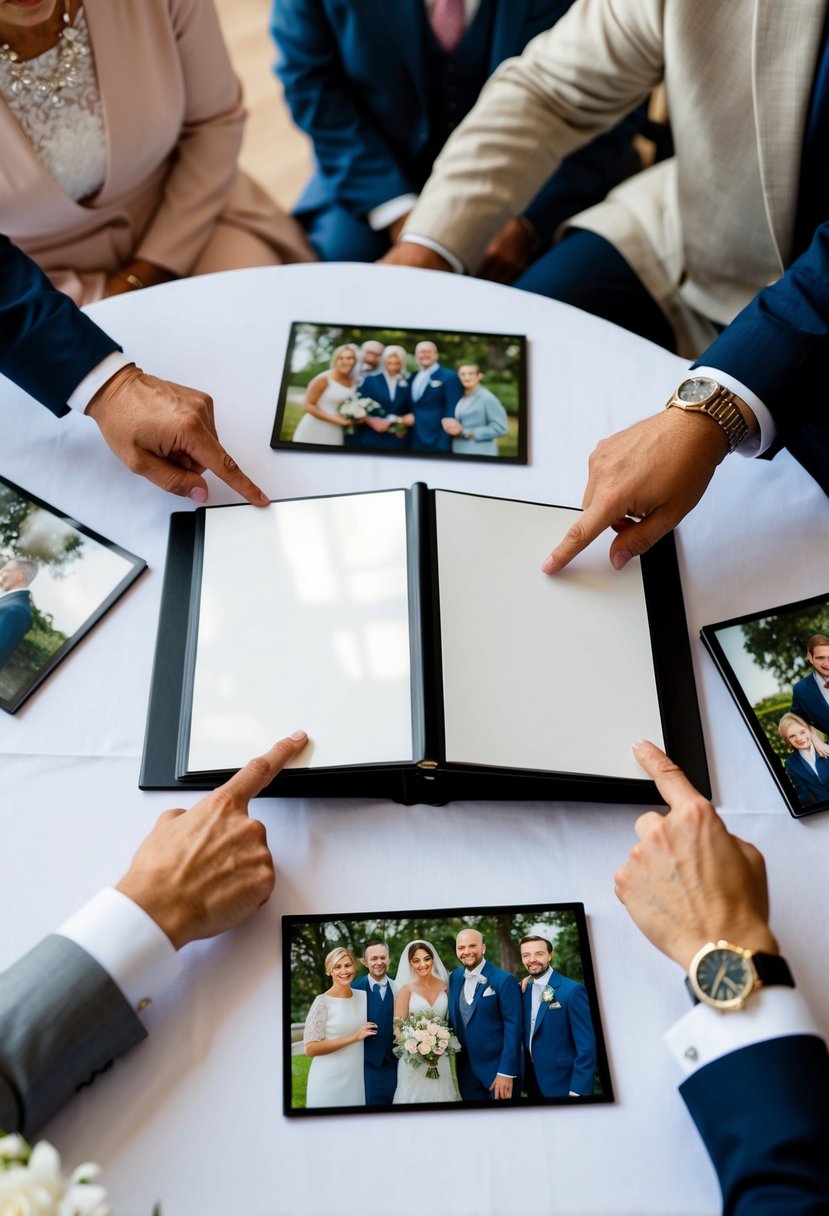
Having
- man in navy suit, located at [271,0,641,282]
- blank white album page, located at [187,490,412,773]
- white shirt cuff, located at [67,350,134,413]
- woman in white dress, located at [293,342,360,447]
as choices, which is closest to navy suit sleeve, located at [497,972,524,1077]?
blank white album page, located at [187,490,412,773]

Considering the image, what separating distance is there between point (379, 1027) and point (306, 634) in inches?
16.0

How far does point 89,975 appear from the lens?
0.91 metres

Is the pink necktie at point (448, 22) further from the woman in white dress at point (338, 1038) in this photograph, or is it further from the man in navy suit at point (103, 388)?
the woman in white dress at point (338, 1038)

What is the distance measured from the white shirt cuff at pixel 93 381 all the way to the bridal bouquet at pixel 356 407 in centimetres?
30

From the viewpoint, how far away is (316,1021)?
930mm

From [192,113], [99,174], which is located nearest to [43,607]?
[99,174]

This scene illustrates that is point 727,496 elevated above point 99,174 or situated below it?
below

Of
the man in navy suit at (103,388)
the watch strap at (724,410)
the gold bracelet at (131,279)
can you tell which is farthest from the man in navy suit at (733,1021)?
the gold bracelet at (131,279)

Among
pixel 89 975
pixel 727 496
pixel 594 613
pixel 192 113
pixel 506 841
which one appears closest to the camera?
pixel 89 975

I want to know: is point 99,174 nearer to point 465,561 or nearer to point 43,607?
point 43,607

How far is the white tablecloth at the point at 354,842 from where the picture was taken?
87cm

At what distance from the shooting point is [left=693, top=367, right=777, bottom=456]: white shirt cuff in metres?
1.27

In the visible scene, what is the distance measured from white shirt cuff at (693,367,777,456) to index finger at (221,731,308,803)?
2.33 feet

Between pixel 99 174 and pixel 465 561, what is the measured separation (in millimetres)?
1056
